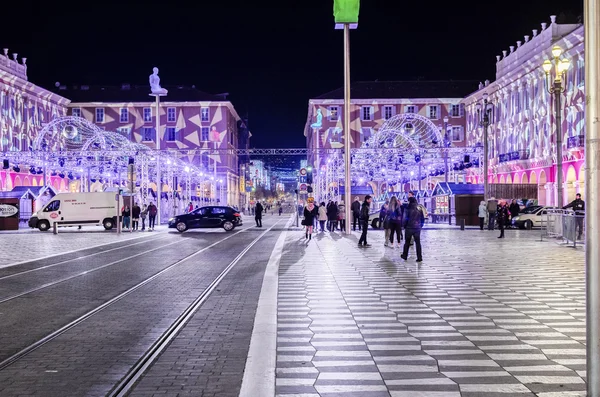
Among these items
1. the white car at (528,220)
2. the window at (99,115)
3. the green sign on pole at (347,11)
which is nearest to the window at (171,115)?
the window at (99,115)

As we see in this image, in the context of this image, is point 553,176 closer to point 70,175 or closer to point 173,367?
point 70,175

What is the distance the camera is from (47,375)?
20.6ft

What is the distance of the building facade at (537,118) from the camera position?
1909 inches

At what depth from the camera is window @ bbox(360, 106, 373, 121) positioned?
96.4 m

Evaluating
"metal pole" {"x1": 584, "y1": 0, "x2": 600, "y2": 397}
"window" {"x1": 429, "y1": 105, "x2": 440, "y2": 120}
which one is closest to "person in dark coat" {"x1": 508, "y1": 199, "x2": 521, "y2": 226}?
"metal pole" {"x1": 584, "y1": 0, "x2": 600, "y2": 397}

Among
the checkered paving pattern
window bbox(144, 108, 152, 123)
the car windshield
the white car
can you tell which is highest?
window bbox(144, 108, 152, 123)

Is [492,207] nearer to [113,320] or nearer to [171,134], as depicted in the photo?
[113,320]

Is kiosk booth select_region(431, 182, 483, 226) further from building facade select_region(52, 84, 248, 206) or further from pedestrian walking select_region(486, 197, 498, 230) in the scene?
building facade select_region(52, 84, 248, 206)

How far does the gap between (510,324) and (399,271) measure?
22.1 ft

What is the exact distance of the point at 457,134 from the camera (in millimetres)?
92188

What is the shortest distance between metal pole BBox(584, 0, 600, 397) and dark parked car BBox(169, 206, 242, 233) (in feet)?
114

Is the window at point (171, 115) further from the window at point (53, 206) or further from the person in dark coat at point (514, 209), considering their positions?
the person in dark coat at point (514, 209)

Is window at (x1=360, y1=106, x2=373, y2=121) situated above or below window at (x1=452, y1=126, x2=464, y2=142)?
above

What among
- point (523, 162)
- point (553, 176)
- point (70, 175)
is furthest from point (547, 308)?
point (70, 175)
